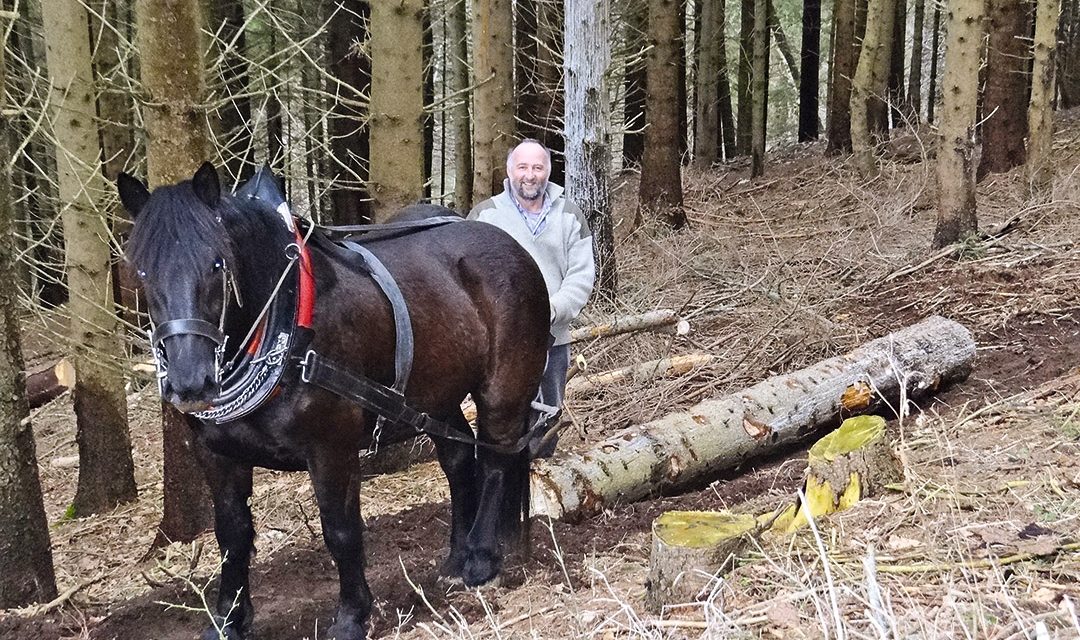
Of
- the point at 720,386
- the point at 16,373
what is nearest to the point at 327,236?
the point at 16,373

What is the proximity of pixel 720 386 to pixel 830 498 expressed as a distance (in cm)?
294

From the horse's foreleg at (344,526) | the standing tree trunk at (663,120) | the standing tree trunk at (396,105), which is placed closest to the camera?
the horse's foreleg at (344,526)

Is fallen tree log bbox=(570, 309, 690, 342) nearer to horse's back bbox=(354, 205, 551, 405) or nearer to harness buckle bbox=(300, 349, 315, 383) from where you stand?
horse's back bbox=(354, 205, 551, 405)

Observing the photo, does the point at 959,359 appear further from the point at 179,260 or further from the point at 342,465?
the point at 179,260

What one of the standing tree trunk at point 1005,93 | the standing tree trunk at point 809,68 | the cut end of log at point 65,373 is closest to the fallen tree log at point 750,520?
the cut end of log at point 65,373

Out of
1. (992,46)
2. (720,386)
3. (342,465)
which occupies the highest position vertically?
(992,46)

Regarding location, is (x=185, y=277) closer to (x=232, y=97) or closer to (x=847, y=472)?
(x=232, y=97)

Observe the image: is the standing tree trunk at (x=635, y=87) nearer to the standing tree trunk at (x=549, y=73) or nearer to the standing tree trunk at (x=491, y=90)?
the standing tree trunk at (x=549, y=73)

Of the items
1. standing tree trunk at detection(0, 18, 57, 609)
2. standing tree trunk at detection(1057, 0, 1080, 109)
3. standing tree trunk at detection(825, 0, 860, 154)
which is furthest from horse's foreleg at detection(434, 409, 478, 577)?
standing tree trunk at detection(1057, 0, 1080, 109)

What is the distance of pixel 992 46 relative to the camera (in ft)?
42.8

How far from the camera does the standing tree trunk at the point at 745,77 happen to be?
20.9 m

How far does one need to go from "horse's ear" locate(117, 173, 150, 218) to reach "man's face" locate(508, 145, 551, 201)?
1918 millimetres

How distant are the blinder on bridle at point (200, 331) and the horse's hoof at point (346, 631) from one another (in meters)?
1.29

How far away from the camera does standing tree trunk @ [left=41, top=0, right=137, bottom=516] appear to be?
22.1 feet
